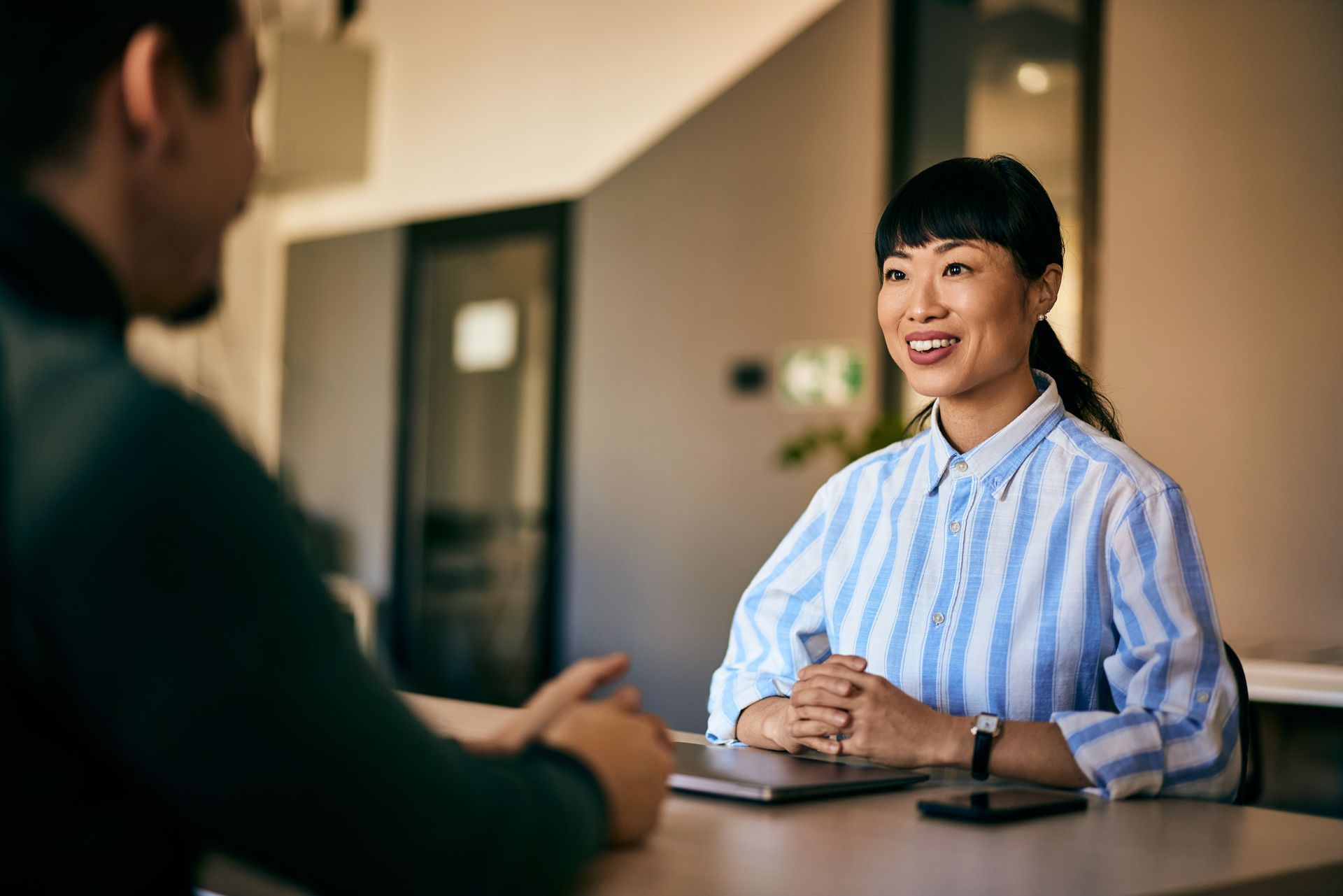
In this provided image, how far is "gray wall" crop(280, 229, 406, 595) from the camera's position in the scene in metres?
6.79

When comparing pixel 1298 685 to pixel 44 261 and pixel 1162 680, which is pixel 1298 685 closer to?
pixel 1162 680

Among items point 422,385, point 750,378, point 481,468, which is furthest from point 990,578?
point 422,385

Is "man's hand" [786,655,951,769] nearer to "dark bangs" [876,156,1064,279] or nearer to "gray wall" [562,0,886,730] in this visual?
"dark bangs" [876,156,1064,279]

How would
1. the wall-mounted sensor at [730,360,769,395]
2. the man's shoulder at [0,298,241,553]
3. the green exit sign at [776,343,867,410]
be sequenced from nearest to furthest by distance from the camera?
1. the man's shoulder at [0,298,241,553]
2. the green exit sign at [776,343,867,410]
3. the wall-mounted sensor at [730,360,769,395]

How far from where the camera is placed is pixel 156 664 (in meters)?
0.61

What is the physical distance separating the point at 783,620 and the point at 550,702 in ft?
3.05

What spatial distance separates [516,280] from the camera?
20.7ft

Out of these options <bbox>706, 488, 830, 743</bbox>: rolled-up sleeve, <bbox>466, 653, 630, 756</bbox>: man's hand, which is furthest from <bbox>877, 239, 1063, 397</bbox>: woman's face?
<bbox>466, 653, 630, 756</bbox>: man's hand

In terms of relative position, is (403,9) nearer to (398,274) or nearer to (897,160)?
(398,274)

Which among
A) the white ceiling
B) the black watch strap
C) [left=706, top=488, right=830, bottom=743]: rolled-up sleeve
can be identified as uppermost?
the white ceiling

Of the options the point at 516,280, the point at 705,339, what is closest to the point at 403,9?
the point at 516,280

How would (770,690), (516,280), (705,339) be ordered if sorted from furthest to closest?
1. (516,280)
2. (705,339)
3. (770,690)

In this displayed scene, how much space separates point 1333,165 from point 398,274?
457 cm

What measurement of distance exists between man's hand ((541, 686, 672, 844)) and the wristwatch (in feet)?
1.92
